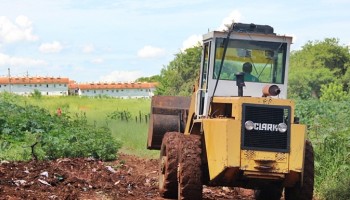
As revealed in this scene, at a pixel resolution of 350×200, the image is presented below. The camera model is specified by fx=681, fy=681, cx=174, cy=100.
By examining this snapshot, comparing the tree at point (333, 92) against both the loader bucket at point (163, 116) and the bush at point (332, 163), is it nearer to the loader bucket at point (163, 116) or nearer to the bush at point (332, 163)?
the loader bucket at point (163, 116)

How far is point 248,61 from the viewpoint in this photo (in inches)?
438

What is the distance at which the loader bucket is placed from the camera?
15.4 m

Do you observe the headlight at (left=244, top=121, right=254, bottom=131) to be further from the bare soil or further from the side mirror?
the bare soil

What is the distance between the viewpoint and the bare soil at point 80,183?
37.2 ft

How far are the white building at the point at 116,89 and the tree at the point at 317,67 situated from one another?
3604 cm

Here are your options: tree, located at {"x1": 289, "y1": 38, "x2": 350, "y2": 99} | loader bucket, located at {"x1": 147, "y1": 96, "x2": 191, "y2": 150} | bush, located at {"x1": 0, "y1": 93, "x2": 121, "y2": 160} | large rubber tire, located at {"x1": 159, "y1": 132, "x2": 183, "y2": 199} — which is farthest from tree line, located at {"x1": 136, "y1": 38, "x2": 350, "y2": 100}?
large rubber tire, located at {"x1": 159, "y1": 132, "x2": 183, "y2": 199}

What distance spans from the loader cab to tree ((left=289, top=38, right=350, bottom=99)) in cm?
6335

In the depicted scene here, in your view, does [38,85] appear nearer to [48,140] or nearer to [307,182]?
[48,140]

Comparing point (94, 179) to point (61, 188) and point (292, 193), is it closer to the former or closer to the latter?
point (61, 188)

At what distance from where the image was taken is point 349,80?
78688 millimetres

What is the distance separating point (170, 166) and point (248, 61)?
2135 millimetres

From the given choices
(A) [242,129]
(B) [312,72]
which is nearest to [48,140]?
(A) [242,129]

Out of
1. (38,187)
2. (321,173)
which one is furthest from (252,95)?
(38,187)

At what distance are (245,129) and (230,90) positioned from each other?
4.27 ft
